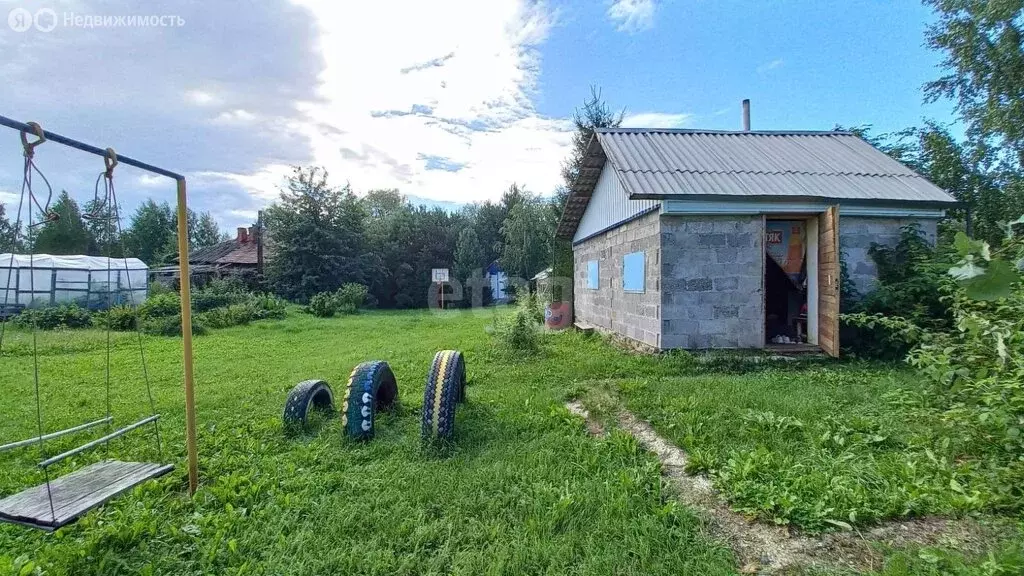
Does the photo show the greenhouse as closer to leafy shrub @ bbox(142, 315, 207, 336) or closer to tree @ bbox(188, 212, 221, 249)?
leafy shrub @ bbox(142, 315, 207, 336)

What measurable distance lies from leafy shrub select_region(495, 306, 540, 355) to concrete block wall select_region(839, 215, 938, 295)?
504 cm

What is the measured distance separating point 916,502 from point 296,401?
463 cm

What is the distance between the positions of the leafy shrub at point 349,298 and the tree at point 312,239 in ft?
4.78

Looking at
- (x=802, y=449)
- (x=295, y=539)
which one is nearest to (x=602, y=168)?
(x=802, y=449)

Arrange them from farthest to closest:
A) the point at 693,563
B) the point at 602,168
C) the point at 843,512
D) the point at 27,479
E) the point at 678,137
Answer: the point at 602,168
the point at 678,137
the point at 27,479
the point at 843,512
the point at 693,563

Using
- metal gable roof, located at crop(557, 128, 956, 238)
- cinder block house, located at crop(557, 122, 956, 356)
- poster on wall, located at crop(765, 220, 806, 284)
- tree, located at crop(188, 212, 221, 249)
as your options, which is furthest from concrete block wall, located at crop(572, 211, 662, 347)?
tree, located at crop(188, 212, 221, 249)

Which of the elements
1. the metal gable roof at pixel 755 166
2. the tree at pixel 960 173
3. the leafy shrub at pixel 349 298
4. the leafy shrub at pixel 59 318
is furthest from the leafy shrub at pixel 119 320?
the tree at pixel 960 173

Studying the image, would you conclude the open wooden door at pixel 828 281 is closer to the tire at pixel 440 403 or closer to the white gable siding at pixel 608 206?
the white gable siding at pixel 608 206

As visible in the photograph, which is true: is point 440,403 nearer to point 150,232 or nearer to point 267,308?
point 267,308

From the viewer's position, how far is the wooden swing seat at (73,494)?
7.02 ft

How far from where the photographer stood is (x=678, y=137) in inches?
363

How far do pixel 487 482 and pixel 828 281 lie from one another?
19.6 ft

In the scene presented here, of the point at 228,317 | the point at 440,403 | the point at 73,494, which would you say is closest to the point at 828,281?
the point at 440,403

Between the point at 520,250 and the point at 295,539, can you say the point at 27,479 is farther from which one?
the point at 520,250
